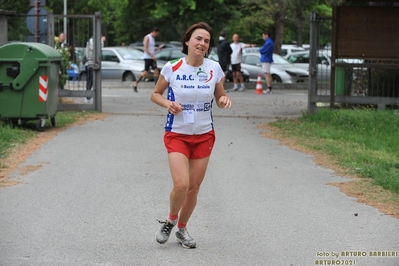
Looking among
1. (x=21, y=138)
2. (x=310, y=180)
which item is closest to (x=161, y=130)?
(x=21, y=138)

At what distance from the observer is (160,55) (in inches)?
1314

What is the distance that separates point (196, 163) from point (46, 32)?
12.3 m

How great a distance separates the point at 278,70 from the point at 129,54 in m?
5.74

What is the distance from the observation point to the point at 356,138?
13.9 m

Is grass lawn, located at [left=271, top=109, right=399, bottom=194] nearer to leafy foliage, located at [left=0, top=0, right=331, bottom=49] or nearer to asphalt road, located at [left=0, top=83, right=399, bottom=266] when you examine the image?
asphalt road, located at [left=0, top=83, right=399, bottom=266]

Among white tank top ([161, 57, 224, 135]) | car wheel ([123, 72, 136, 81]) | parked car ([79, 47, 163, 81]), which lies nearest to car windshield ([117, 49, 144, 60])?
parked car ([79, 47, 163, 81])

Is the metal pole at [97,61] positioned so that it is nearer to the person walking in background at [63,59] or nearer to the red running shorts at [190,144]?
the person walking in background at [63,59]

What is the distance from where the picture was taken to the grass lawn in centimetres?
1094

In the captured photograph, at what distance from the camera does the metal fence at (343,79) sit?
58.2ft

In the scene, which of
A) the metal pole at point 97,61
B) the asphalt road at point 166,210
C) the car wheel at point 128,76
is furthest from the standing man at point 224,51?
the asphalt road at point 166,210

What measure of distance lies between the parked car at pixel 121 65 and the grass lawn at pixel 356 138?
14.7 m

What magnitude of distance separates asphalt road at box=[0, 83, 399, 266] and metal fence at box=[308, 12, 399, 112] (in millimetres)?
4278

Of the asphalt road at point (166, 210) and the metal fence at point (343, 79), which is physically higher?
the metal fence at point (343, 79)

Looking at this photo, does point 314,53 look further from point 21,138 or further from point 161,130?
point 21,138
